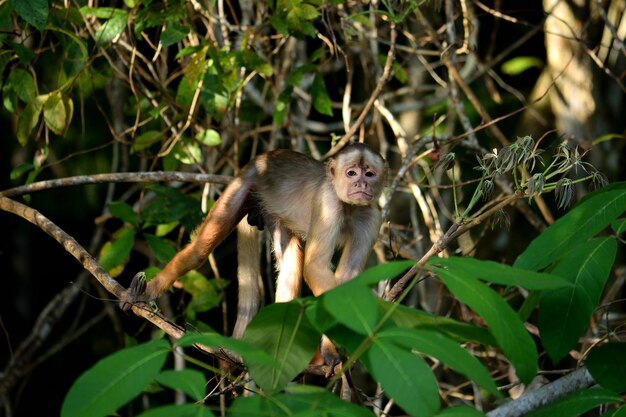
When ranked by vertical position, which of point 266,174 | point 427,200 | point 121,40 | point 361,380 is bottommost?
point 361,380

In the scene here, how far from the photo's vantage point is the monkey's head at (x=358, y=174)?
5.17 m

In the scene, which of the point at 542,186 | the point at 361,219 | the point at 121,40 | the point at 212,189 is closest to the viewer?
the point at 542,186

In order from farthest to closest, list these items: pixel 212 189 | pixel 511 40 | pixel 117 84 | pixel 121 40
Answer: pixel 511 40 < pixel 117 84 < pixel 212 189 < pixel 121 40

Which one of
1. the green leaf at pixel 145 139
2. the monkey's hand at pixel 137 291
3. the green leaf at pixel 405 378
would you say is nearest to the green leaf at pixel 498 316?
the green leaf at pixel 405 378

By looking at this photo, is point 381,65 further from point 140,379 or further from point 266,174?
point 140,379

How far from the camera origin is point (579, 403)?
2.19 meters

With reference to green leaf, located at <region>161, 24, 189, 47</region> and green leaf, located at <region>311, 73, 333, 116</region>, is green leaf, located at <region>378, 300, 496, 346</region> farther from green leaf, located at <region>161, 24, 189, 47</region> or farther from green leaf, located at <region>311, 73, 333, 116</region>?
green leaf, located at <region>311, 73, 333, 116</region>

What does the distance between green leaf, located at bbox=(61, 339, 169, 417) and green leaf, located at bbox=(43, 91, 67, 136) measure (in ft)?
12.9

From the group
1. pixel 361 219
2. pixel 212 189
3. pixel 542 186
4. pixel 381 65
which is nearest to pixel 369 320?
pixel 542 186

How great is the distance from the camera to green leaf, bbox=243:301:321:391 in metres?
2.14

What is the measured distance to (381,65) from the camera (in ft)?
23.7

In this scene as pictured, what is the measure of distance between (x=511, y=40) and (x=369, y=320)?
26.9 ft

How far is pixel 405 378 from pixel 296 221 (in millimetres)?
3887

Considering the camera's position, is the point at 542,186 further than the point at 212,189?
No
